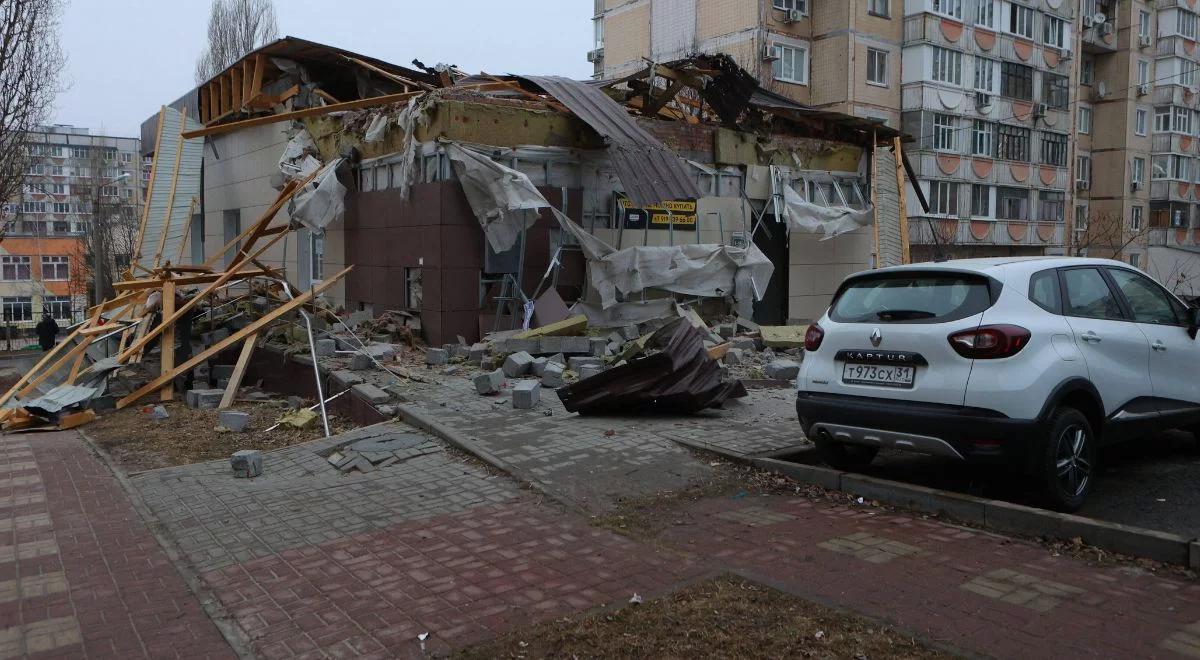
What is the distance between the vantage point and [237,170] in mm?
19500

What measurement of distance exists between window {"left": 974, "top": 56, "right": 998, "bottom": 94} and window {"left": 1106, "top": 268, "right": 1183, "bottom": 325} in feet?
112

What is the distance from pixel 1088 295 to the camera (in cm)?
586

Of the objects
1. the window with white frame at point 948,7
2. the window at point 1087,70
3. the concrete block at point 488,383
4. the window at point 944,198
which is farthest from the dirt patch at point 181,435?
the window at point 1087,70

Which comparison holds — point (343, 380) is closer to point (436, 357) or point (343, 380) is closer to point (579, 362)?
point (436, 357)

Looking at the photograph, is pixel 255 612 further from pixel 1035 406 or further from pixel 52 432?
pixel 52 432

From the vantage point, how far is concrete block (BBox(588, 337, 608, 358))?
38.8 feet

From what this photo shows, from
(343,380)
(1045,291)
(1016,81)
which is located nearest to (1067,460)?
(1045,291)

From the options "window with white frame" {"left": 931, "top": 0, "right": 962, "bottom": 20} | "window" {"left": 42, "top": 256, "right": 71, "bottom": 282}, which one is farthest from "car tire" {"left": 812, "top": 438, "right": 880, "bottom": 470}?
"window" {"left": 42, "top": 256, "right": 71, "bottom": 282}

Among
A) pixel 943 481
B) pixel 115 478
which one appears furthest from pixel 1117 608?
pixel 115 478

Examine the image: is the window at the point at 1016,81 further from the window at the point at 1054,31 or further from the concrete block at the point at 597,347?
the concrete block at the point at 597,347

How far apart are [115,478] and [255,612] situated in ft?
12.0

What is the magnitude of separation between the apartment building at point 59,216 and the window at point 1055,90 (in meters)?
38.2

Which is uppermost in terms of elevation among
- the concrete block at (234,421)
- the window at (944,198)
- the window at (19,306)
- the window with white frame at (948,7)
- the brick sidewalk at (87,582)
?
the window with white frame at (948,7)

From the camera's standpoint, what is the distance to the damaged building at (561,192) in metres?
12.4
